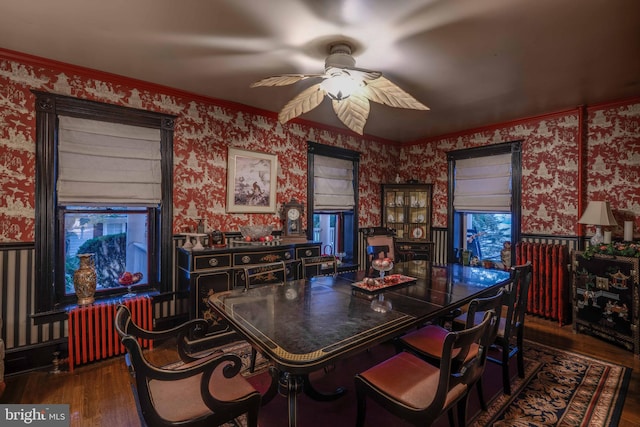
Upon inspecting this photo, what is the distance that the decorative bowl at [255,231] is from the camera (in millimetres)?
3711

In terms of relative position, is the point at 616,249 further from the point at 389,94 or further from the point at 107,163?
the point at 107,163

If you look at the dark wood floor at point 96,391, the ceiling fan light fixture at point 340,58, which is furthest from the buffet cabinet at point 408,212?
the ceiling fan light fixture at point 340,58

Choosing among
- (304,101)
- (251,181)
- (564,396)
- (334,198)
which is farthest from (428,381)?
(334,198)

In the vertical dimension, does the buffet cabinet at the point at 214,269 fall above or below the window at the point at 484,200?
below

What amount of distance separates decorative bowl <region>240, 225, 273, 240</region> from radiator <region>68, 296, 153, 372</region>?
1304mm

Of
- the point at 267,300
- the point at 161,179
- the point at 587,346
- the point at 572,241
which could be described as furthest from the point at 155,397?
the point at 572,241

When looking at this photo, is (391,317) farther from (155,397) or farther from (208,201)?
(208,201)

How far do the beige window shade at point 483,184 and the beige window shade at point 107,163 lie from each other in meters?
4.47

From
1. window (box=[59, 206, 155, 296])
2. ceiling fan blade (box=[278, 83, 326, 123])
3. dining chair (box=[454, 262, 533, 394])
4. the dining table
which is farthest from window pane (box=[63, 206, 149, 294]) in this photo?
dining chair (box=[454, 262, 533, 394])

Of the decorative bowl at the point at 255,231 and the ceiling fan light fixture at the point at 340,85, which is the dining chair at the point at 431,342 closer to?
the ceiling fan light fixture at the point at 340,85

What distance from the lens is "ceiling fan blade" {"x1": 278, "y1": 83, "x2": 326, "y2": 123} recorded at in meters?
2.46

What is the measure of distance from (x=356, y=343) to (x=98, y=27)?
9.01 ft

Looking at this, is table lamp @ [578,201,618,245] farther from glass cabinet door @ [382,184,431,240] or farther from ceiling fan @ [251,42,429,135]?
ceiling fan @ [251,42,429,135]

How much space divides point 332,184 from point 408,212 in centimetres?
158
